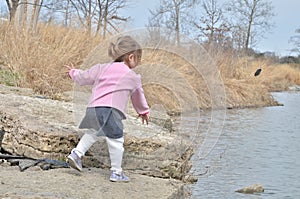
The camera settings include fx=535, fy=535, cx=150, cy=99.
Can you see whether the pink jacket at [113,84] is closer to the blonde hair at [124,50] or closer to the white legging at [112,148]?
the blonde hair at [124,50]

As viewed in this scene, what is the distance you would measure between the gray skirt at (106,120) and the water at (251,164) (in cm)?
143

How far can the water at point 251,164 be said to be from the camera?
15.2 feet

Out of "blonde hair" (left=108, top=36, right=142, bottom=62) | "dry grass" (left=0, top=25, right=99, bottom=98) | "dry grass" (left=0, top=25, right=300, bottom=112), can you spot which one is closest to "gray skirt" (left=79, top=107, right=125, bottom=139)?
"blonde hair" (left=108, top=36, right=142, bottom=62)

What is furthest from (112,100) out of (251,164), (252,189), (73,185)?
(251,164)

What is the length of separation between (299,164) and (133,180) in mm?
3178

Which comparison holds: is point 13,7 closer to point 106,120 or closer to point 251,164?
point 251,164

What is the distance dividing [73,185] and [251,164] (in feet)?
10.6

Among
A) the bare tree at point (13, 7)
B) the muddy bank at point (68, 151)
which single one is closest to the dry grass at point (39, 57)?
the bare tree at point (13, 7)

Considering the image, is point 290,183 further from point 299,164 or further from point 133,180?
point 133,180

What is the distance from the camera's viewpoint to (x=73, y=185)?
9.33 ft

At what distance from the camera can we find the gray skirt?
10.2 ft

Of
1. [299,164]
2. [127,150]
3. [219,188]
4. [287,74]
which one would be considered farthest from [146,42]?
Answer: [287,74]

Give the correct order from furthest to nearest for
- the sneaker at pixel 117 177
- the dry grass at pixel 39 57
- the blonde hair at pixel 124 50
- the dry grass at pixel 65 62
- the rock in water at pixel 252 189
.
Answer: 1. the dry grass at pixel 39 57
2. the dry grass at pixel 65 62
3. the rock in water at pixel 252 189
4. the blonde hair at pixel 124 50
5. the sneaker at pixel 117 177

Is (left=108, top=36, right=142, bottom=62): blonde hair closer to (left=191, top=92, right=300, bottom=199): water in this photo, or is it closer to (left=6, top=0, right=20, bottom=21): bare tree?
(left=191, top=92, right=300, bottom=199): water
